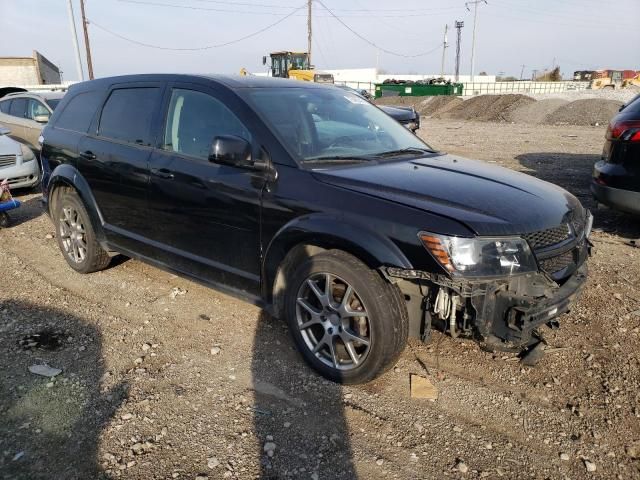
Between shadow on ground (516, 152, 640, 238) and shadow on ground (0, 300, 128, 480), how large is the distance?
19.0 feet

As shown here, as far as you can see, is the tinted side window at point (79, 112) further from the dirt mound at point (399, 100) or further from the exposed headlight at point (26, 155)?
the dirt mound at point (399, 100)

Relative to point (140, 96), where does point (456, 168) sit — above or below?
below

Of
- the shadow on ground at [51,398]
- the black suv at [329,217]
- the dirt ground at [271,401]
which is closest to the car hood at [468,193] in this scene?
the black suv at [329,217]

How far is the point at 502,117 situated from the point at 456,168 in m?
23.0

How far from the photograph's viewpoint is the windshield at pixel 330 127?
11.3ft

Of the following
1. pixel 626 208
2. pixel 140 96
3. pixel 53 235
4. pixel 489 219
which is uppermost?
pixel 140 96

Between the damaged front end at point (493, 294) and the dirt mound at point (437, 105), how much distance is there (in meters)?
27.1

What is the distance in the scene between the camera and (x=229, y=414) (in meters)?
2.92

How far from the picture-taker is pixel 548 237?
2.91m

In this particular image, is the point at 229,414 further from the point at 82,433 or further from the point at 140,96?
the point at 140,96

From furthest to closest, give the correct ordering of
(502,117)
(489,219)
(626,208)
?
(502,117)
(626,208)
(489,219)

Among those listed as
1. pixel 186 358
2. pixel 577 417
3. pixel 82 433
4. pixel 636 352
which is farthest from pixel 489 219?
pixel 82 433

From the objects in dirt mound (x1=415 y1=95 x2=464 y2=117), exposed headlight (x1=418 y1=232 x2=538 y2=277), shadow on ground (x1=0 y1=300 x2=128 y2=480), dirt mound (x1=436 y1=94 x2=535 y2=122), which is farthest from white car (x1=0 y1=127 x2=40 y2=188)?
dirt mound (x1=415 y1=95 x2=464 y2=117)

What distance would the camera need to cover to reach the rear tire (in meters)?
4.85
